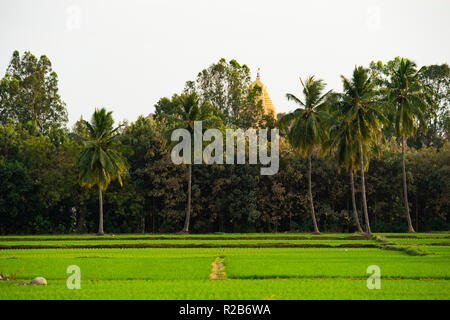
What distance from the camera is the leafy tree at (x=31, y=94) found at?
5725 centimetres

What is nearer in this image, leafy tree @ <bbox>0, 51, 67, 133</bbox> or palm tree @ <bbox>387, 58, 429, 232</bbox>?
palm tree @ <bbox>387, 58, 429, 232</bbox>

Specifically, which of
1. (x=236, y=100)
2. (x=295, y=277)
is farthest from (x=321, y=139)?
(x=295, y=277)

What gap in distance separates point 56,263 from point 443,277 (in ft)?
48.5

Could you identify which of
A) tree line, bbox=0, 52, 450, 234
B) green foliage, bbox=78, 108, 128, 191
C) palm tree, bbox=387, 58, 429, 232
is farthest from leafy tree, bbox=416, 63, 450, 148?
green foliage, bbox=78, 108, 128, 191

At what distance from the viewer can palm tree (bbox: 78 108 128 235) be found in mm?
42034

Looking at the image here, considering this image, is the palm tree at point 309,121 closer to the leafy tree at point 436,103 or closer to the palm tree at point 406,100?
the palm tree at point 406,100

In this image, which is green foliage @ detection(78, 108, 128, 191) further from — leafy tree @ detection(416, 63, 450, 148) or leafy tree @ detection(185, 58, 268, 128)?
leafy tree @ detection(416, 63, 450, 148)

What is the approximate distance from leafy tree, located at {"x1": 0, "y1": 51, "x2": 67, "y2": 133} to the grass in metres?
36.5

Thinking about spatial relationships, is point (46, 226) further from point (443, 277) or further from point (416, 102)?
point (443, 277)

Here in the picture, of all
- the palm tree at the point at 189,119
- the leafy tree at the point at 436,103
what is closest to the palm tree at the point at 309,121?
the palm tree at the point at 189,119

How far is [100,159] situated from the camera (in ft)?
137

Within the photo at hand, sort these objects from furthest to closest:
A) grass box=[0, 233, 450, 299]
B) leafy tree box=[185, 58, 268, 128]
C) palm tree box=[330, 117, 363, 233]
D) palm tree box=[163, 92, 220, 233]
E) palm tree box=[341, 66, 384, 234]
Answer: leafy tree box=[185, 58, 268, 128]
palm tree box=[163, 92, 220, 233]
palm tree box=[330, 117, 363, 233]
palm tree box=[341, 66, 384, 234]
grass box=[0, 233, 450, 299]

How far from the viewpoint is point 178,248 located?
29.8 metres

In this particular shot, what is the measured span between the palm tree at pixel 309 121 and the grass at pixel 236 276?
57.4 feet
